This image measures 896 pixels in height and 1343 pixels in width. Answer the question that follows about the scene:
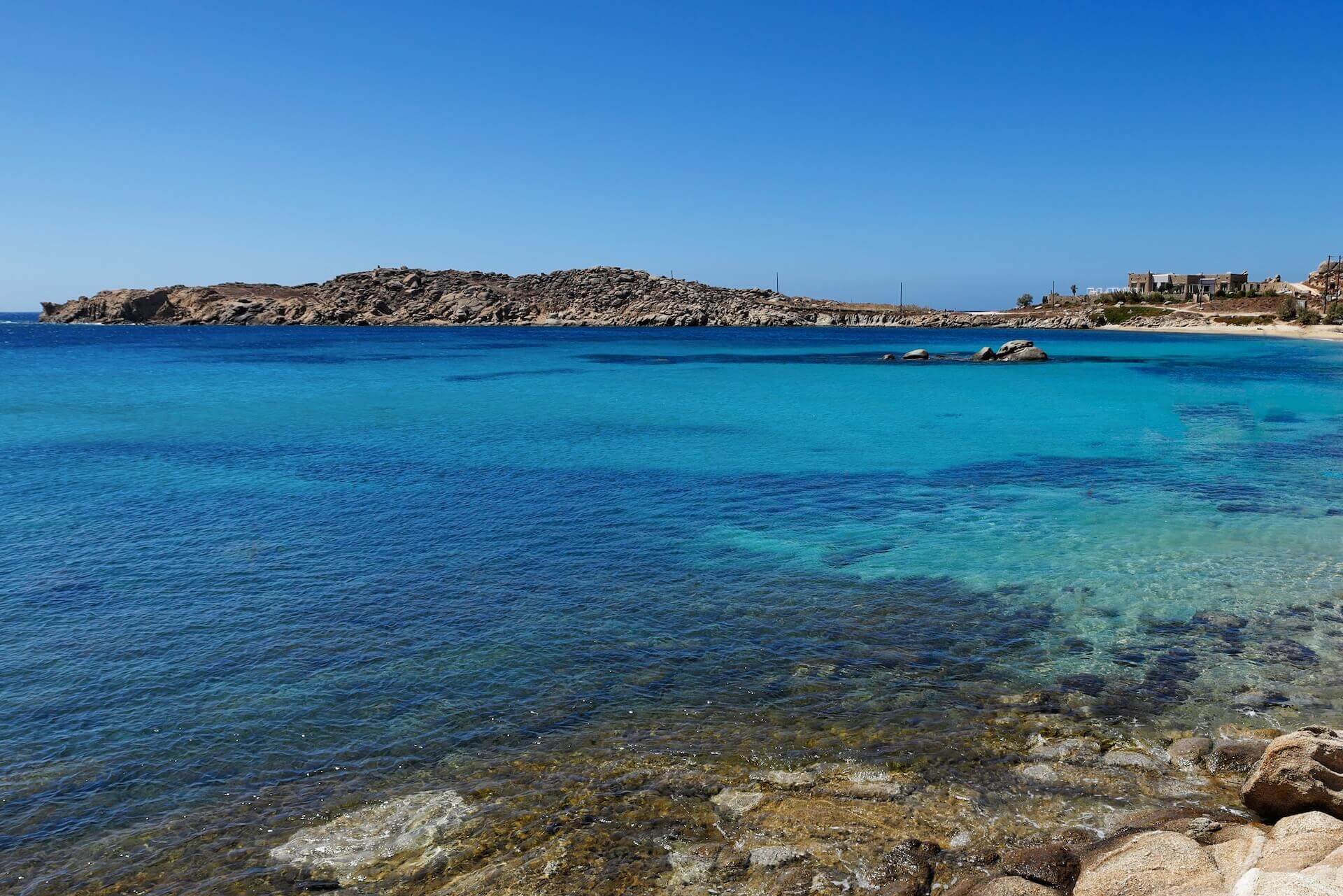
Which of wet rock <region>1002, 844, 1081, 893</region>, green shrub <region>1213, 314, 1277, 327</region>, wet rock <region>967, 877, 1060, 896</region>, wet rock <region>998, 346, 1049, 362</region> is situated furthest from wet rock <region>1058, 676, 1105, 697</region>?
green shrub <region>1213, 314, 1277, 327</region>

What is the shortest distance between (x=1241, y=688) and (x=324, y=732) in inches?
373

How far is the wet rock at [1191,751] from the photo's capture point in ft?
24.2

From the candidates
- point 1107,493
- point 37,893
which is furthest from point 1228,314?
point 37,893

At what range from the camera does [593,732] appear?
804 cm

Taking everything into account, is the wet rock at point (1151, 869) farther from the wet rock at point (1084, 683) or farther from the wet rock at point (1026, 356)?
the wet rock at point (1026, 356)

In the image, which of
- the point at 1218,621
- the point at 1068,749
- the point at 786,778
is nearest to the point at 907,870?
the point at 786,778

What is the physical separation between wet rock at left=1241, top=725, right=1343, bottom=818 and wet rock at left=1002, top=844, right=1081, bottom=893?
1.71 m

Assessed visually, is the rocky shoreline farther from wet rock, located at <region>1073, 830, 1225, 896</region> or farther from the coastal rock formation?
the coastal rock formation

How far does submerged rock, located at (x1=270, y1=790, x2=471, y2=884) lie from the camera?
6.22 metres

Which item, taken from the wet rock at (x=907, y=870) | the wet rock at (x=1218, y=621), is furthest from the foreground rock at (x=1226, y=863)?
the wet rock at (x=1218, y=621)

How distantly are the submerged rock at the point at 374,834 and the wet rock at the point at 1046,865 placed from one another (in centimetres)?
418

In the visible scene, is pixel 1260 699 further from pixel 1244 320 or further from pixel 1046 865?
pixel 1244 320

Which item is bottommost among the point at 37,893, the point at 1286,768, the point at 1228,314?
the point at 37,893

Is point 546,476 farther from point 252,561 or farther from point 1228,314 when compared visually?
point 1228,314
